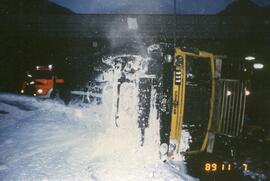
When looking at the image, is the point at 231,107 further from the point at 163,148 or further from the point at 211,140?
the point at 163,148

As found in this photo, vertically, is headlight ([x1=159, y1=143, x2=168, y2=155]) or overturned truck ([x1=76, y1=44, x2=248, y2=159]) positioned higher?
overturned truck ([x1=76, y1=44, x2=248, y2=159])

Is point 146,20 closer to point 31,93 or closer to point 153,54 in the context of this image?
point 31,93

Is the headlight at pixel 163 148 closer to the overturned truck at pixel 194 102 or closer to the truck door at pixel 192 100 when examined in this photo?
the overturned truck at pixel 194 102

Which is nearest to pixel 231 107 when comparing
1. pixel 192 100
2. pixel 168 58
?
pixel 192 100

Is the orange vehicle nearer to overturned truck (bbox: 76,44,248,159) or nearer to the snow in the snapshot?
the snow

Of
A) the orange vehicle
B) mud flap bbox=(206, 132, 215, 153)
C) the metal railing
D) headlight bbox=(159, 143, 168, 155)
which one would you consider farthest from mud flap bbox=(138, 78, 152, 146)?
the orange vehicle

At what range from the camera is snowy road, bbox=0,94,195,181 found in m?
5.59

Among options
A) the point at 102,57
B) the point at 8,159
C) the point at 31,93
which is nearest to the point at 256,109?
the point at 8,159

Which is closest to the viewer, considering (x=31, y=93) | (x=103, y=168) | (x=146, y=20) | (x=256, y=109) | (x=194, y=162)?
(x=103, y=168)

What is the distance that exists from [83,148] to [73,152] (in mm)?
328

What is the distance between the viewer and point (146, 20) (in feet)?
62.6

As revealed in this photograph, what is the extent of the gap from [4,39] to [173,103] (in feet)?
60.7

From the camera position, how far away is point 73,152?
667 cm

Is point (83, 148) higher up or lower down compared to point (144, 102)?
lower down
